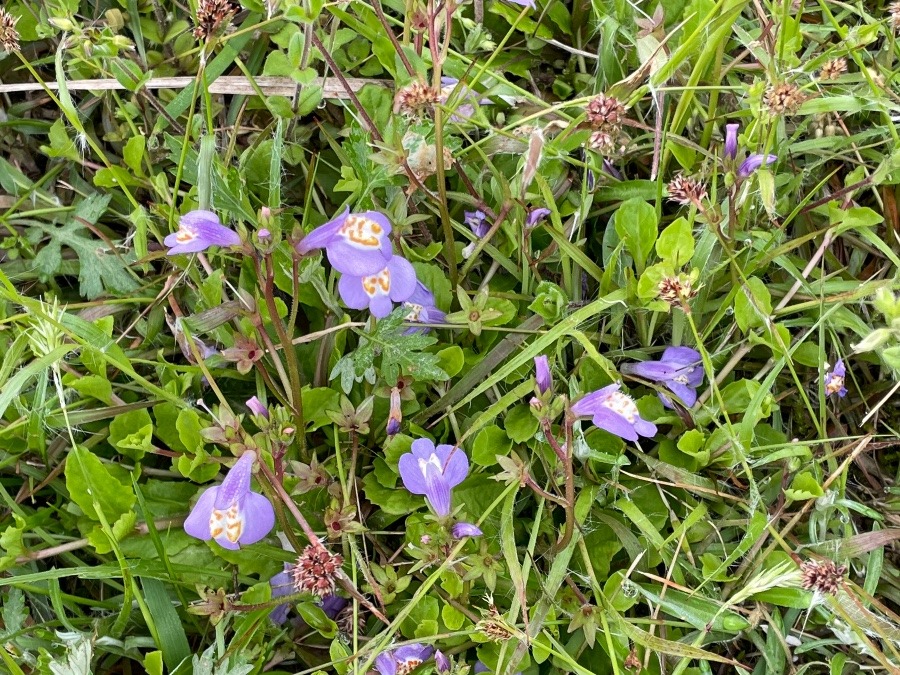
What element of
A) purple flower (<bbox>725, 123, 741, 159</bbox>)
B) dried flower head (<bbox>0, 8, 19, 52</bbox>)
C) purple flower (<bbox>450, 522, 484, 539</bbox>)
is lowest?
purple flower (<bbox>450, 522, 484, 539</bbox>)

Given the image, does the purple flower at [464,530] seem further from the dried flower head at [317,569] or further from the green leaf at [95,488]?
the green leaf at [95,488]

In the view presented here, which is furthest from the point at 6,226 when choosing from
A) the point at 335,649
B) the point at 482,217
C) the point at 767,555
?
the point at 767,555

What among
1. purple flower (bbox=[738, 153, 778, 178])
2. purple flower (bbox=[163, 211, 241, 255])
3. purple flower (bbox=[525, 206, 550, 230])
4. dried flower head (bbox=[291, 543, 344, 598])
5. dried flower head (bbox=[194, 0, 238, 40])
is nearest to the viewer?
dried flower head (bbox=[291, 543, 344, 598])

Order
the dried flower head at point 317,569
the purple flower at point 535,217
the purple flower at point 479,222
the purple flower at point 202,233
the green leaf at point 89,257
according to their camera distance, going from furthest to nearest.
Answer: the green leaf at point 89,257
the purple flower at point 479,222
the purple flower at point 535,217
the purple flower at point 202,233
the dried flower head at point 317,569

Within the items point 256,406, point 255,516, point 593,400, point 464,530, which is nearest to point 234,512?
point 255,516

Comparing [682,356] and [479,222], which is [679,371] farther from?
[479,222]

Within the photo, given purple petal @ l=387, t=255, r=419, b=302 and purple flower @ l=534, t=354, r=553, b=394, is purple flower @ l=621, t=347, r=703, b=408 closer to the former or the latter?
purple flower @ l=534, t=354, r=553, b=394

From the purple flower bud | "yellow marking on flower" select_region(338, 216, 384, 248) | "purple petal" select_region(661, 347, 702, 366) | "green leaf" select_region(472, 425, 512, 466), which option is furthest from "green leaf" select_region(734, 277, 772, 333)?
the purple flower bud

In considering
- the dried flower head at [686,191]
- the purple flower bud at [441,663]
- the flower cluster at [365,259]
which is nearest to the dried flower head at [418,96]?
the flower cluster at [365,259]
